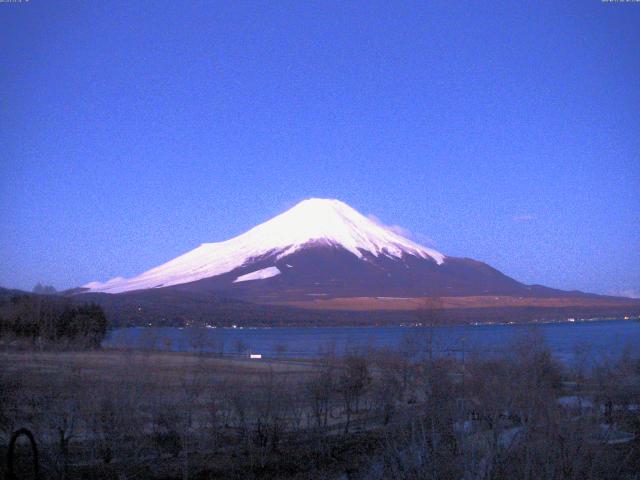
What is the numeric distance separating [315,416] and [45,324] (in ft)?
101

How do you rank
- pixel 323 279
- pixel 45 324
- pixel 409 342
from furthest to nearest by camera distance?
pixel 323 279 → pixel 45 324 → pixel 409 342

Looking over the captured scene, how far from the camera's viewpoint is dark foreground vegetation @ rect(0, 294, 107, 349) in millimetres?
45656

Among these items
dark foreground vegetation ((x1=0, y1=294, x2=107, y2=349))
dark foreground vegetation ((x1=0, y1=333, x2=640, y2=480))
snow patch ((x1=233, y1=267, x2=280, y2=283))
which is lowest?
dark foreground vegetation ((x1=0, y1=333, x2=640, y2=480))

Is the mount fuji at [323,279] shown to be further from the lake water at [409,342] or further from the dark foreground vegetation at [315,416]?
the dark foreground vegetation at [315,416]

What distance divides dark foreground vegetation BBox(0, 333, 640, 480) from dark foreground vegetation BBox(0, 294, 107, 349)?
65.3ft

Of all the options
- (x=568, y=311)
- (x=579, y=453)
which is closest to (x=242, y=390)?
(x=579, y=453)

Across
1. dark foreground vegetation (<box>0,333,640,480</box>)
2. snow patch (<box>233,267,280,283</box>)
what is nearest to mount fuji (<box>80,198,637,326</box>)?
snow patch (<box>233,267,280,283</box>)

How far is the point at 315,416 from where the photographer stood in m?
21.2

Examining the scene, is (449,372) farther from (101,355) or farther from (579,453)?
(101,355)

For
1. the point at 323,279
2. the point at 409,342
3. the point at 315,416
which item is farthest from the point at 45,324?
the point at 323,279

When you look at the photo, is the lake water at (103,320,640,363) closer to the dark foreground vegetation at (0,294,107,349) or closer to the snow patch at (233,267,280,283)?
the dark foreground vegetation at (0,294,107,349)

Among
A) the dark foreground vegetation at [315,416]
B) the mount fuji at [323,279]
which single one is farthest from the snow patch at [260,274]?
the dark foreground vegetation at [315,416]

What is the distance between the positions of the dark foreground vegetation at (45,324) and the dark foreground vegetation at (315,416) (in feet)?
65.3

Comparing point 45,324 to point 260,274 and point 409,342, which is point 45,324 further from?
point 260,274
